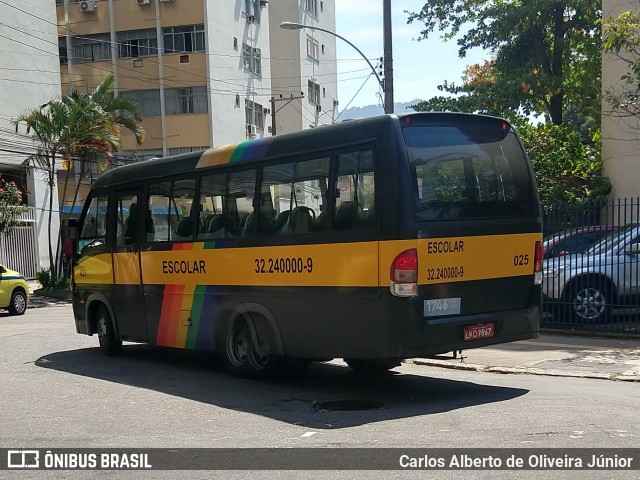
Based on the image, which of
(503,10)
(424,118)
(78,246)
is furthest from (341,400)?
(503,10)

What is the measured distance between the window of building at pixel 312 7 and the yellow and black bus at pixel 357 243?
45044 millimetres

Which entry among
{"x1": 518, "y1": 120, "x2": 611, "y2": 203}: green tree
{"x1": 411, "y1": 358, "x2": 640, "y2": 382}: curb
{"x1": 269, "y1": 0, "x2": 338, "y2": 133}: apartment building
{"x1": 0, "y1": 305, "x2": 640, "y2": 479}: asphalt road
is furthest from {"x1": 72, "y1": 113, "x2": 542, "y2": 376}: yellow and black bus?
{"x1": 269, "y1": 0, "x2": 338, "y2": 133}: apartment building

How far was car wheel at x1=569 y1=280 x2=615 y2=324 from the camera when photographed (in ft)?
43.8

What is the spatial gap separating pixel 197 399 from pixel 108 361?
3.76m

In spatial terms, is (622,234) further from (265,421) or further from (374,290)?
(265,421)

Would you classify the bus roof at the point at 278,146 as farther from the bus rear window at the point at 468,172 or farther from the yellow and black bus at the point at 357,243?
the bus rear window at the point at 468,172

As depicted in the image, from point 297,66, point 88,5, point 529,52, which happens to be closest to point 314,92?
point 297,66

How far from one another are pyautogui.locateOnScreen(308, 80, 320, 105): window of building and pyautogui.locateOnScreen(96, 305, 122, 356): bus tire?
41.7 meters

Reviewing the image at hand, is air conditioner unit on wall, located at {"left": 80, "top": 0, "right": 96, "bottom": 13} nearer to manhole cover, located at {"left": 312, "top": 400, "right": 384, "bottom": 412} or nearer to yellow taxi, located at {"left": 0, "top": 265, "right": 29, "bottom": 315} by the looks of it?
yellow taxi, located at {"left": 0, "top": 265, "right": 29, "bottom": 315}

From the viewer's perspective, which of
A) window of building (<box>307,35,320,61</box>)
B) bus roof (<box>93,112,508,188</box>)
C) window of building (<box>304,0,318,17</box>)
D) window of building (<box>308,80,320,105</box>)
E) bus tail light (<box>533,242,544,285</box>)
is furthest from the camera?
window of building (<box>304,0,318,17</box>)

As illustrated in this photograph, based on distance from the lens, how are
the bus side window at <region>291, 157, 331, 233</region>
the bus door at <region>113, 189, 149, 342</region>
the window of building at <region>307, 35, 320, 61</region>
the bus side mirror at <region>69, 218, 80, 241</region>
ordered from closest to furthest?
the bus side window at <region>291, 157, 331, 233</region>
the bus door at <region>113, 189, 149, 342</region>
the bus side mirror at <region>69, 218, 80, 241</region>
the window of building at <region>307, 35, 320, 61</region>

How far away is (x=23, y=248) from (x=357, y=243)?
2672cm

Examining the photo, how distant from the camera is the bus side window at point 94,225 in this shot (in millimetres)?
12867

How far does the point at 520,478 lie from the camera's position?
5594mm
